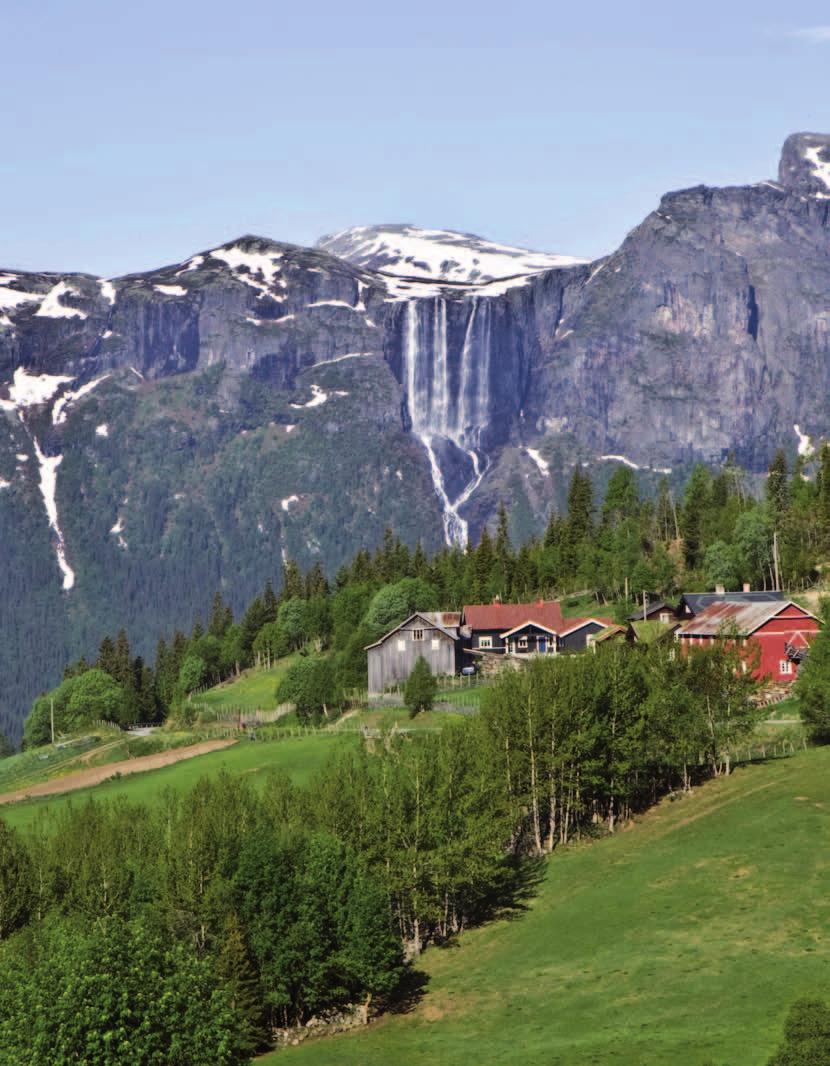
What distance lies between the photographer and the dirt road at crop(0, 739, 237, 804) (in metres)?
134

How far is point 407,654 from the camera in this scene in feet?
535

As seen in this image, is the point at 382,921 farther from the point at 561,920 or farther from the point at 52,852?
the point at 52,852

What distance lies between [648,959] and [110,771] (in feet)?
266

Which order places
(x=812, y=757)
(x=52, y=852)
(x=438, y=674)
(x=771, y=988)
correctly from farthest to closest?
(x=438, y=674)
(x=812, y=757)
(x=52, y=852)
(x=771, y=988)

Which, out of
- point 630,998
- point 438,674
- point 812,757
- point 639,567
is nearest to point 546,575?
point 639,567

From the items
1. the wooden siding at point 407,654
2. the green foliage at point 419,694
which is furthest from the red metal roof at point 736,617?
the wooden siding at point 407,654

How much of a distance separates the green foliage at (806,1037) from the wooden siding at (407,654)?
110 m

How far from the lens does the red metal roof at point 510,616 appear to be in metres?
163

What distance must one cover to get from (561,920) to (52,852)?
85.5 feet

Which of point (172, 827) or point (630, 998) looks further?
point (172, 827)

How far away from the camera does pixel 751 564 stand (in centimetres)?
17338

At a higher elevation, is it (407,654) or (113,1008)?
(113,1008)

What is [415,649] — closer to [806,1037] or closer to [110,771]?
[110,771]

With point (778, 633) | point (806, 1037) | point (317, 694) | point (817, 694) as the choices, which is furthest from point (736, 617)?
point (806, 1037)
